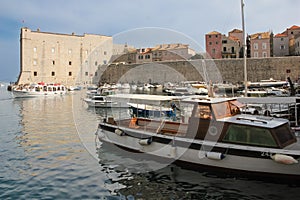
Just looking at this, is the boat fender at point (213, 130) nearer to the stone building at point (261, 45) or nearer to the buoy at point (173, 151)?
the buoy at point (173, 151)

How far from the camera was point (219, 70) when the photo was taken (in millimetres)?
50406

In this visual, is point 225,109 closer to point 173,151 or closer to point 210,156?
point 210,156

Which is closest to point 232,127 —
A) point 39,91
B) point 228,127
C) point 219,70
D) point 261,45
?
point 228,127

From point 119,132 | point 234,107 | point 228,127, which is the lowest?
point 119,132

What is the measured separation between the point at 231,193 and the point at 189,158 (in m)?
1.75

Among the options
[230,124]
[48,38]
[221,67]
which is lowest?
[230,124]

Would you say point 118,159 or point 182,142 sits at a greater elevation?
point 182,142

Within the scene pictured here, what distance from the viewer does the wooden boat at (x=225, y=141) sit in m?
7.06

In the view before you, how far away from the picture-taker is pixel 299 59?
45.2 m

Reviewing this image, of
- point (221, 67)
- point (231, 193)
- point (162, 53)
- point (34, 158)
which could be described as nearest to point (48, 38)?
point (162, 53)

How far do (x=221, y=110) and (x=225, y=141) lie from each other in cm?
105

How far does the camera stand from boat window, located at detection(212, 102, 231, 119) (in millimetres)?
8156

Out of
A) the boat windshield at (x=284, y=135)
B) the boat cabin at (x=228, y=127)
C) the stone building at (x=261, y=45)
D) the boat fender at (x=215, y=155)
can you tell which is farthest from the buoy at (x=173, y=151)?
the stone building at (x=261, y=45)

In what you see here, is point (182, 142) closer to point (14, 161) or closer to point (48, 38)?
point (14, 161)
